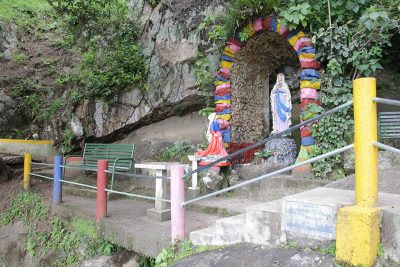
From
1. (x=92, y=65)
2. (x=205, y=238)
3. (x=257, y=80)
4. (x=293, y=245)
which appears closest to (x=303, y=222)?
(x=293, y=245)

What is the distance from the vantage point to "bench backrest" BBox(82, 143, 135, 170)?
7.16 m

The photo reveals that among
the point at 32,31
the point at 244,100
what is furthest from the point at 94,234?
the point at 32,31

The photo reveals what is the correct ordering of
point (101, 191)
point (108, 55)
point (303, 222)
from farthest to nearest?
point (108, 55)
point (101, 191)
point (303, 222)

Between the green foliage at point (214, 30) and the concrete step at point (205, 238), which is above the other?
the green foliage at point (214, 30)

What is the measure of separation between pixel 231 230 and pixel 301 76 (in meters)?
3.72

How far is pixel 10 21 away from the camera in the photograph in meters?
13.0

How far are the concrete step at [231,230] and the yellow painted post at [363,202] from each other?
2.90 feet

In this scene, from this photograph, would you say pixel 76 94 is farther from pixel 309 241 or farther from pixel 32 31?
pixel 309 241

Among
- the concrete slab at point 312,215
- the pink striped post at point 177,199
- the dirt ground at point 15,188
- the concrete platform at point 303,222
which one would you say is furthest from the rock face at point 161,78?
the concrete slab at point 312,215

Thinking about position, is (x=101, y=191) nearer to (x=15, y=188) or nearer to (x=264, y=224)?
(x=264, y=224)

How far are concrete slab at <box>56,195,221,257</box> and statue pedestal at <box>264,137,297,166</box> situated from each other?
7.55ft

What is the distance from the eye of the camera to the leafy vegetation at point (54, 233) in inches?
187

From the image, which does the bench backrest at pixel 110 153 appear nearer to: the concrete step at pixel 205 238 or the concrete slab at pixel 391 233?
the concrete step at pixel 205 238

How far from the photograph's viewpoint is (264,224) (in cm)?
277
